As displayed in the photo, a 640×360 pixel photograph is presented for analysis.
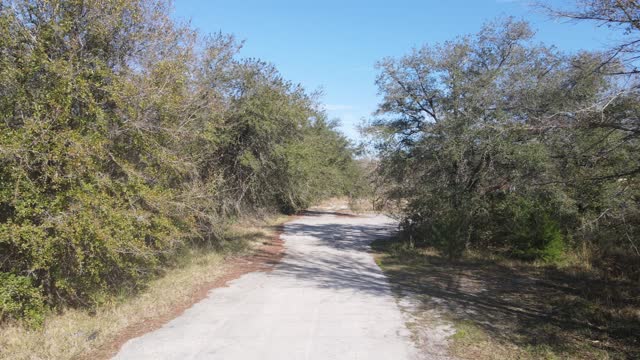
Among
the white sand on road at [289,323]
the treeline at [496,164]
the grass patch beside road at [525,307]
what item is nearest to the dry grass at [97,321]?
the white sand on road at [289,323]

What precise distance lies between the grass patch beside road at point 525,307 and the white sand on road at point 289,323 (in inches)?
38.4

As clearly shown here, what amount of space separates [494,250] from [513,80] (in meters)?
6.04

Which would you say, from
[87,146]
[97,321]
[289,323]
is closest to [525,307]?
[289,323]

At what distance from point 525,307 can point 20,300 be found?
9.06 m

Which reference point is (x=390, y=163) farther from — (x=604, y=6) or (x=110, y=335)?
(x=110, y=335)

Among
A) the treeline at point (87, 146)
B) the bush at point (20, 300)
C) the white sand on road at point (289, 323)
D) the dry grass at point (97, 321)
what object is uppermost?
the treeline at point (87, 146)

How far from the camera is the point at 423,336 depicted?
7.42 metres

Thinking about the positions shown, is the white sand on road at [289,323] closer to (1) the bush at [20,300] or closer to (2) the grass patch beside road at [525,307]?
(2) the grass patch beside road at [525,307]

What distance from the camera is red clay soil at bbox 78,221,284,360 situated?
651 centimetres

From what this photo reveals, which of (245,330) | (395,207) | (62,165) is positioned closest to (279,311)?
(245,330)

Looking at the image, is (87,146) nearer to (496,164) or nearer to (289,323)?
(289,323)

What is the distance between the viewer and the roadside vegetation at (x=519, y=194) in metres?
7.75

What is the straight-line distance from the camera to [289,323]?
7867mm

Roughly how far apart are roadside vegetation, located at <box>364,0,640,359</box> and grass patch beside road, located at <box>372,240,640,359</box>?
41 millimetres
